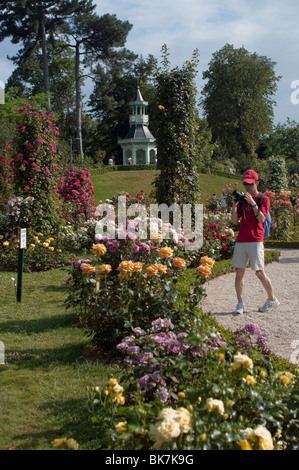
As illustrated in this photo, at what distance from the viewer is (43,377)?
3863mm

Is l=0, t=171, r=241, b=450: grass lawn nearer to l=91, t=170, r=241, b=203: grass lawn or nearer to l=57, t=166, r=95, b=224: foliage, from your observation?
l=57, t=166, r=95, b=224: foliage

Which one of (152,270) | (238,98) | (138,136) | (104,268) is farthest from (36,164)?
(238,98)

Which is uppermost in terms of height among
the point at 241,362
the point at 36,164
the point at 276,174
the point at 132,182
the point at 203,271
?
the point at 132,182

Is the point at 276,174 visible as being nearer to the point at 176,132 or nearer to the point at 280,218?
the point at 280,218

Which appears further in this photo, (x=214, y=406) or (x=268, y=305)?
(x=268, y=305)

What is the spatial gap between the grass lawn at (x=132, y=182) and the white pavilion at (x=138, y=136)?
22.1 ft

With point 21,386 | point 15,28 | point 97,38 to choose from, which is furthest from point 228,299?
point 97,38

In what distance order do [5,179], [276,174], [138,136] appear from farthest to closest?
[138,136], [276,174], [5,179]

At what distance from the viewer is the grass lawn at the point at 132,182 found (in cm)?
2859

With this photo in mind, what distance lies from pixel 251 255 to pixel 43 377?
271cm

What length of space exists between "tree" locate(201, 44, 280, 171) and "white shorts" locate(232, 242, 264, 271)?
37.4m

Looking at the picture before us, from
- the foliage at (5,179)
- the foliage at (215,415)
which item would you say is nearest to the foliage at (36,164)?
the foliage at (5,179)

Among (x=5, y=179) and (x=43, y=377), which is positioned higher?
(x=5, y=179)

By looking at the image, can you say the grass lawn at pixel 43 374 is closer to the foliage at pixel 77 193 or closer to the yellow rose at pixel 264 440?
the yellow rose at pixel 264 440
